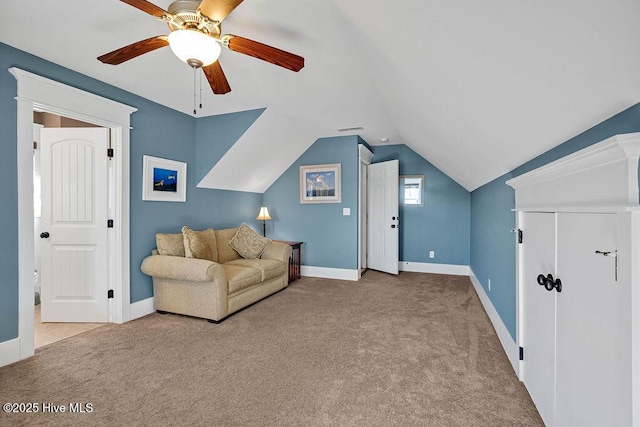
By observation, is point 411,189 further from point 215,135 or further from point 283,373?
point 283,373

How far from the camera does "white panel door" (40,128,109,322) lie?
3018 millimetres

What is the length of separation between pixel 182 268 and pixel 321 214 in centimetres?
268

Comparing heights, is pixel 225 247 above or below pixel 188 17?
below

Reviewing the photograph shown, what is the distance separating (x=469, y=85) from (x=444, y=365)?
1964mm

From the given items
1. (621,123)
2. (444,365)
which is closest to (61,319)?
(444,365)

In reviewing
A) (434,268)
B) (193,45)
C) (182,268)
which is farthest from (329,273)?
(193,45)

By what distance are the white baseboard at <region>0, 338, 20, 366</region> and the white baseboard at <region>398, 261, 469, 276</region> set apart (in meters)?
5.15

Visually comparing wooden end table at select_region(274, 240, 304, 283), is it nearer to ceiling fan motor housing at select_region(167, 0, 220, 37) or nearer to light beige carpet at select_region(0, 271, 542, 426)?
light beige carpet at select_region(0, 271, 542, 426)

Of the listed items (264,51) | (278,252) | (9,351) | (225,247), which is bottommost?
(9,351)

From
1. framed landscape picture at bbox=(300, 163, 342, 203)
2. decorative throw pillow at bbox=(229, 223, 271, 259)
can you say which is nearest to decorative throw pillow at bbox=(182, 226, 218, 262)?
decorative throw pillow at bbox=(229, 223, 271, 259)

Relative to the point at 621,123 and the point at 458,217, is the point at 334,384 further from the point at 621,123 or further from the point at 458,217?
the point at 458,217

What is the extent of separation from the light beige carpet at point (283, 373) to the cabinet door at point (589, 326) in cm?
54

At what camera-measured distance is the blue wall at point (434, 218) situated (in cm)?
524

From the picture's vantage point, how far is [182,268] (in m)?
3.00
